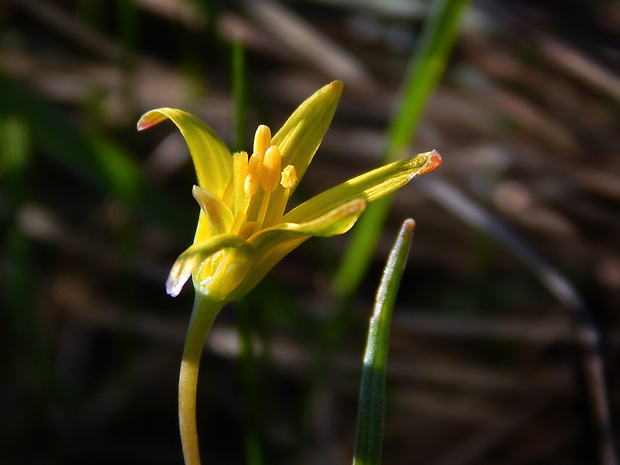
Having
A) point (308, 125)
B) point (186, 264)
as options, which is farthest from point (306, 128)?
point (186, 264)

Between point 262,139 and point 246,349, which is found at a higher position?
point 262,139

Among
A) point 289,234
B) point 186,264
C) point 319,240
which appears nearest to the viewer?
point 186,264

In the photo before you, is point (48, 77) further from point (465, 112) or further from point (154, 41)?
point (465, 112)

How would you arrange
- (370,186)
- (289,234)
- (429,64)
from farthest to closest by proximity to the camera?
(429,64) → (370,186) → (289,234)

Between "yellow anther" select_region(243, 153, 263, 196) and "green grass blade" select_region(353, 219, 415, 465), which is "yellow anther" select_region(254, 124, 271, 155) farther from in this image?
"green grass blade" select_region(353, 219, 415, 465)

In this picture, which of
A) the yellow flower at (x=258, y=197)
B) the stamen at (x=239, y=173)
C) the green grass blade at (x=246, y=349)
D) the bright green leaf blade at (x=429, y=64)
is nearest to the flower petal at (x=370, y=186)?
the yellow flower at (x=258, y=197)

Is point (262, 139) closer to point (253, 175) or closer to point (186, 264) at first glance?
point (253, 175)
